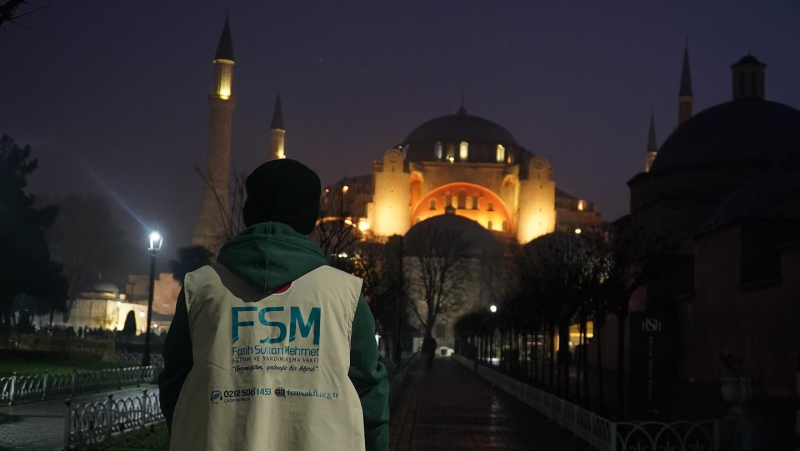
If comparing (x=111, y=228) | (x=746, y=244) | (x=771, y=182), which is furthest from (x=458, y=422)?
(x=111, y=228)

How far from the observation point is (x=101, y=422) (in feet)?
40.3

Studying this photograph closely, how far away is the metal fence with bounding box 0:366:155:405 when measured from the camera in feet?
61.8

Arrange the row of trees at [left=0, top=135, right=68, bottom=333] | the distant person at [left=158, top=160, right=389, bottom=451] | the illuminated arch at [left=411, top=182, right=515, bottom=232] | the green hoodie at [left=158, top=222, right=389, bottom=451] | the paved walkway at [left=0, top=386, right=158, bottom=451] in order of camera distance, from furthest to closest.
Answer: the illuminated arch at [left=411, top=182, right=515, bottom=232]
the row of trees at [left=0, top=135, right=68, bottom=333]
the paved walkway at [left=0, top=386, right=158, bottom=451]
the green hoodie at [left=158, top=222, right=389, bottom=451]
the distant person at [left=158, top=160, right=389, bottom=451]

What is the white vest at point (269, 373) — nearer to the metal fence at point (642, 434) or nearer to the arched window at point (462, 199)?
the metal fence at point (642, 434)

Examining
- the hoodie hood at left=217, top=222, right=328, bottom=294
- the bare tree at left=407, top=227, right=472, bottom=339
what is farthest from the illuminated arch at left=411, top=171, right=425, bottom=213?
the hoodie hood at left=217, top=222, right=328, bottom=294

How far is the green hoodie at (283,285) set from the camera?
9.46ft

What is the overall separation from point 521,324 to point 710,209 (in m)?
9.40

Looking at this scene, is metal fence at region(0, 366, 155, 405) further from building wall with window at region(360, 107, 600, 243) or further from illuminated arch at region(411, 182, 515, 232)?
illuminated arch at region(411, 182, 515, 232)

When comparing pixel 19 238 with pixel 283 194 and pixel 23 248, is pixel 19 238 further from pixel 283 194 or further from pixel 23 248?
pixel 283 194

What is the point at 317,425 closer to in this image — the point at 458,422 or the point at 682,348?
the point at 458,422

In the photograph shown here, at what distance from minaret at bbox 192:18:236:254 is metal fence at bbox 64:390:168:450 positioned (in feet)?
187

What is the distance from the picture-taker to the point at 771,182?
29250 mm

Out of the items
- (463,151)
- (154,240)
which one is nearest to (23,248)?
(154,240)

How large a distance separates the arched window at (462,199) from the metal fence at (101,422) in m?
92.1
